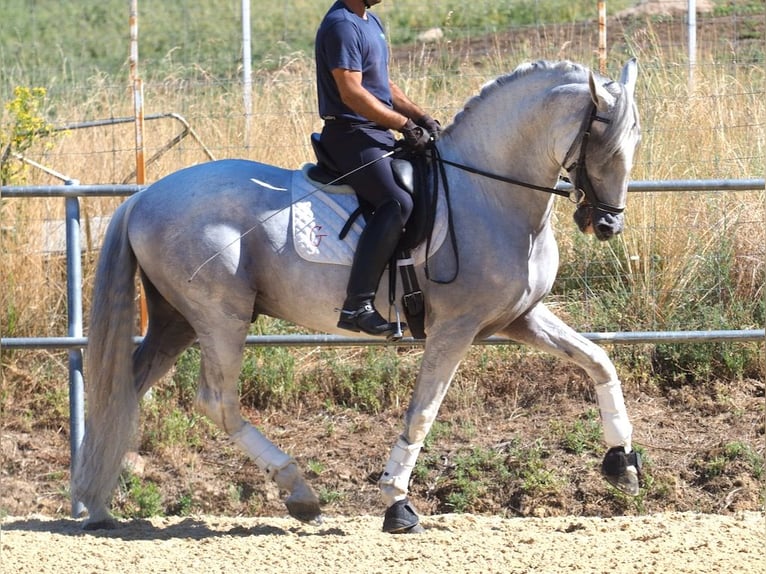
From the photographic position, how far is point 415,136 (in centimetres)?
537

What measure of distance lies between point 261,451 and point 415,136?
1.72m

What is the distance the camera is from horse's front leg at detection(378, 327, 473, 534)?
541 centimetres

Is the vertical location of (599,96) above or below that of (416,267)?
above

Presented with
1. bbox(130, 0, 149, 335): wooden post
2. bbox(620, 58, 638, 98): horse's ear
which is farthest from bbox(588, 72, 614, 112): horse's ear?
bbox(130, 0, 149, 335): wooden post

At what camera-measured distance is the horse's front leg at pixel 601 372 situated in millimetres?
5672

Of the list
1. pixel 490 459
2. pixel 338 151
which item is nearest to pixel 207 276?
pixel 338 151

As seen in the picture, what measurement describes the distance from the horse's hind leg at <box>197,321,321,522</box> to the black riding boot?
62cm

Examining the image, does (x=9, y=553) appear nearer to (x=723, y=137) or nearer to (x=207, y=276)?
(x=207, y=276)

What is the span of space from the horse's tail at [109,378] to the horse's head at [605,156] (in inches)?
90.7

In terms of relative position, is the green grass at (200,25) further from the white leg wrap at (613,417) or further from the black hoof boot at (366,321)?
the white leg wrap at (613,417)

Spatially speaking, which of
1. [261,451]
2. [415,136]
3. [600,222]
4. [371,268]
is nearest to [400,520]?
[261,451]

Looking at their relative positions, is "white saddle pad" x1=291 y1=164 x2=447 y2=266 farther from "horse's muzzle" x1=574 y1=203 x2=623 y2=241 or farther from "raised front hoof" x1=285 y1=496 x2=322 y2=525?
"raised front hoof" x1=285 y1=496 x2=322 y2=525

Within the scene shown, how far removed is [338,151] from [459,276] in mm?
844

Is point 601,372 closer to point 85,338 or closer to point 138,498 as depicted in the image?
point 85,338
